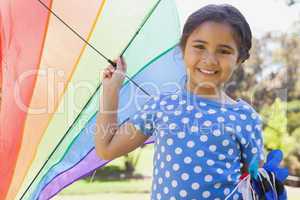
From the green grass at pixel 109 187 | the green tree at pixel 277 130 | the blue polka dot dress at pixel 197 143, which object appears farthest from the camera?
the green tree at pixel 277 130

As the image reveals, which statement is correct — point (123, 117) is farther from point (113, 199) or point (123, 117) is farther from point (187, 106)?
point (113, 199)

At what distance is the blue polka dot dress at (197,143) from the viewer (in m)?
1.67

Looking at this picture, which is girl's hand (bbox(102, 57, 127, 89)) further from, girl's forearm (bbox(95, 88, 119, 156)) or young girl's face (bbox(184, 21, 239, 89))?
young girl's face (bbox(184, 21, 239, 89))

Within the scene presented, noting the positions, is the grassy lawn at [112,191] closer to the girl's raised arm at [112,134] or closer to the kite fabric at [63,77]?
the kite fabric at [63,77]

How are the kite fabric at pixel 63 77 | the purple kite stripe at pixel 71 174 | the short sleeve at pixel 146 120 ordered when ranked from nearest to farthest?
the short sleeve at pixel 146 120 < the kite fabric at pixel 63 77 < the purple kite stripe at pixel 71 174

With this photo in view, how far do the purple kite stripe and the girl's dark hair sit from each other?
73 centimetres

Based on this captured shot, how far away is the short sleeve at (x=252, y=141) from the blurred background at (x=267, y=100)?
17.4 ft

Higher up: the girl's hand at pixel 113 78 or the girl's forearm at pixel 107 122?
the girl's hand at pixel 113 78

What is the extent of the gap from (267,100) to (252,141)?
34.6ft

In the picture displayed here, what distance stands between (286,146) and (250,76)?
2.82 metres

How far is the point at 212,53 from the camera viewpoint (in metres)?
1.74

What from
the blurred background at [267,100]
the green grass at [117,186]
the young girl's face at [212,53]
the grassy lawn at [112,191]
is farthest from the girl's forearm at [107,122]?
the green grass at [117,186]

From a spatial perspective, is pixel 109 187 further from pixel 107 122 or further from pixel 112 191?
pixel 107 122

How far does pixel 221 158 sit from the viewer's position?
5.54 feet
